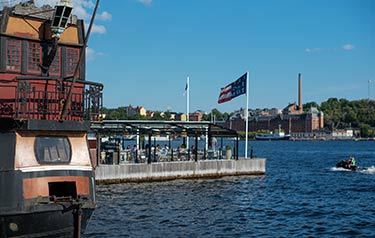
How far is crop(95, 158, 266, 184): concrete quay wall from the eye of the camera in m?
42.6

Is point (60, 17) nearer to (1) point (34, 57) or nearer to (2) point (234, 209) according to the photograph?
(1) point (34, 57)

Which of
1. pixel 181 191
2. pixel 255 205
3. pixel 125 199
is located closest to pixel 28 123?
pixel 125 199

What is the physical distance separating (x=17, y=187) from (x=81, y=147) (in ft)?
7.58

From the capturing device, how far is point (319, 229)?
27609mm

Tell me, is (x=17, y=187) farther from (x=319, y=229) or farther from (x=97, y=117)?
(x=319, y=229)

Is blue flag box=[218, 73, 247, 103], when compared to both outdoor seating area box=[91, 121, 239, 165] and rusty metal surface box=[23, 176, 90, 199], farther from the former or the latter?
rusty metal surface box=[23, 176, 90, 199]

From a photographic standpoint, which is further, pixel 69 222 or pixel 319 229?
pixel 319 229

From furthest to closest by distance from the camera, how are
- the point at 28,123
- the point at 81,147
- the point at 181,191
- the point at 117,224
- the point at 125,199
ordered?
1. the point at 181,191
2. the point at 125,199
3. the point at 117,224
4. the point at 81,147
5. the point at 28,123

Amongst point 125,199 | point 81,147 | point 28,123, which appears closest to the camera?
point 28,123

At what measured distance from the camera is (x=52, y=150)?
17281 millimetres

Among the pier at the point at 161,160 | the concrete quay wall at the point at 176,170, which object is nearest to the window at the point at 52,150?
the pier at the point at 161,160

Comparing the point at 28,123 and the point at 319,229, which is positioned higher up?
the point at 28,123

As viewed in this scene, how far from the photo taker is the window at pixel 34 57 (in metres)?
18.9

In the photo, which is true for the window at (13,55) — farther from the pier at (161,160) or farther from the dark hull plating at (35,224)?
the pier at (161,160)
